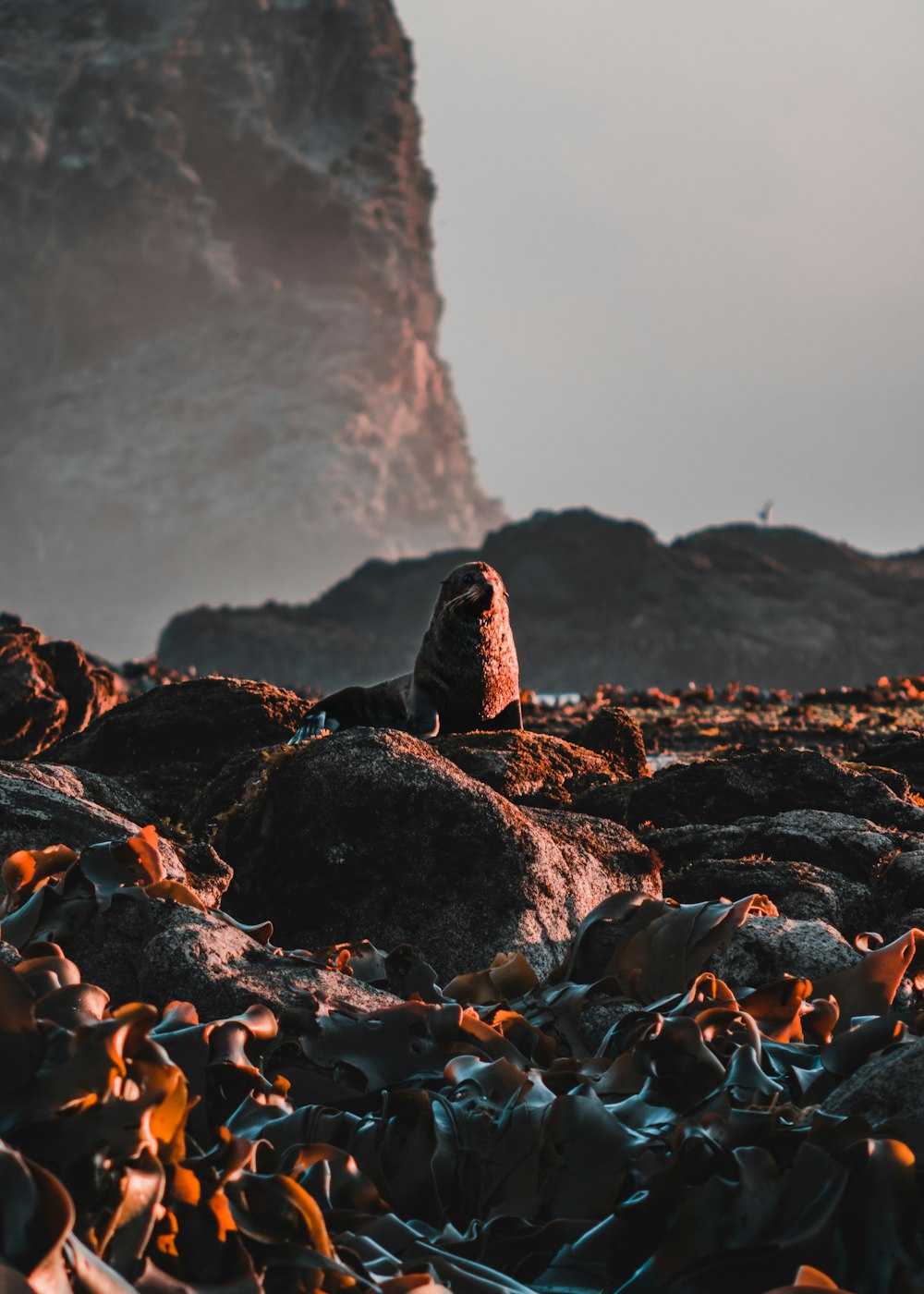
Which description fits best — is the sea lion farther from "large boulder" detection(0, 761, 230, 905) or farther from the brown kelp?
the brown kelp

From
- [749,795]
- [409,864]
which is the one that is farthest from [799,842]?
[409,864]

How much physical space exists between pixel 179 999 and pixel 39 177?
164 meters

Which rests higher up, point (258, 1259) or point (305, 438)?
point (305, 438)

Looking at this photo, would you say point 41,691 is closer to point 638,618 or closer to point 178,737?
point 178,737

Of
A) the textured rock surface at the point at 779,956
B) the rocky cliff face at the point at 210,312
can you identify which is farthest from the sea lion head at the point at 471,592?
the rocky cliff face at the point at 210,312

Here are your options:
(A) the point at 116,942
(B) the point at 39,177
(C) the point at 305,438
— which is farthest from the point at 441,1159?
(C) the point at 305,438

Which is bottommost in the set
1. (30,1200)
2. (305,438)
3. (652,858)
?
(30,1200)

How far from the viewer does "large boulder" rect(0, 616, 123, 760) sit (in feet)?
26.9

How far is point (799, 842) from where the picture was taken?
4.93 meters

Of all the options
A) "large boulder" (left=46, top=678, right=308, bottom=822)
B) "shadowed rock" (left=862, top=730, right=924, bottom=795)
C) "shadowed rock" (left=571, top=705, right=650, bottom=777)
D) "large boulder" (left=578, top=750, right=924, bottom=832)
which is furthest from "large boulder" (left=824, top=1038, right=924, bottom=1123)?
"shadowed rock" (left=862, top=730, right=924, bottom=795)

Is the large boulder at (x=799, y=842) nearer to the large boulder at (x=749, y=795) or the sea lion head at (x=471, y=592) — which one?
the large boulder at (x=749, y=795)

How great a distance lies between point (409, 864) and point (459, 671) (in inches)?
103

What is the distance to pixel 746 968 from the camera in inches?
143

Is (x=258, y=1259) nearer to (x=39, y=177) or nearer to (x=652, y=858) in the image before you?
(x=652, y=858)
